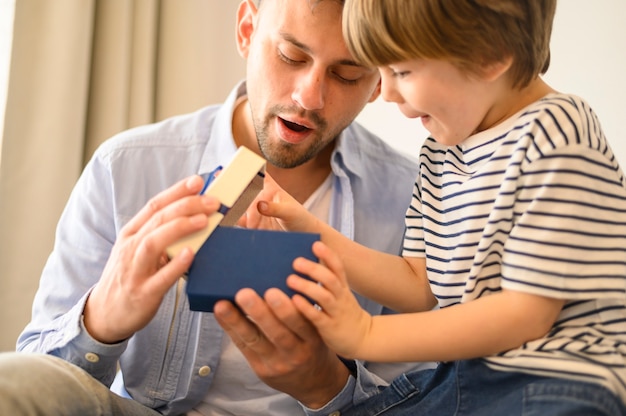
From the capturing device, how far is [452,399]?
3.00ft

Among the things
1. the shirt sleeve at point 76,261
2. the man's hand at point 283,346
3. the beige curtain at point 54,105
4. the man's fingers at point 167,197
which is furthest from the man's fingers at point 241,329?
the beige curtain at point 54,105

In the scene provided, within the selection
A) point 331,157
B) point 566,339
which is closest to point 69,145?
point 331,157

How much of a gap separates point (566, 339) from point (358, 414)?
0.35m

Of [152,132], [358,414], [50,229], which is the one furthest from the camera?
[50,229]

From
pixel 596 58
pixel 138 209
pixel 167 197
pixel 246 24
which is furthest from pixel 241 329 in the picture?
pixel 596 58

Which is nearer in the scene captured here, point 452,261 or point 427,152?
point 452,261

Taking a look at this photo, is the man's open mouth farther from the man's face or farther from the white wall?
the white wall

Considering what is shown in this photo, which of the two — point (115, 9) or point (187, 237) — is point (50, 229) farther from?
point (187, 237)

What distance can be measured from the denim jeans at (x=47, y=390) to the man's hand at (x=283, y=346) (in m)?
0.18

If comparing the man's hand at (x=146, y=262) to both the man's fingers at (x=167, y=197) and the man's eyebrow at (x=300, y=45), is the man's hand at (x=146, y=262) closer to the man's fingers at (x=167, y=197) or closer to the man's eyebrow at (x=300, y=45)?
the man's fingers at (x=167, y=197)

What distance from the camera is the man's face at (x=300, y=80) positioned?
115 centimetres

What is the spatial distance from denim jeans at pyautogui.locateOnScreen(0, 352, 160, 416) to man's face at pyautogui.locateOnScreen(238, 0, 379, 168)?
561 millimetres

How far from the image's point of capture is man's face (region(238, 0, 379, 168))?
1154 mm

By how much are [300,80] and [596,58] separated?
0.74 m
